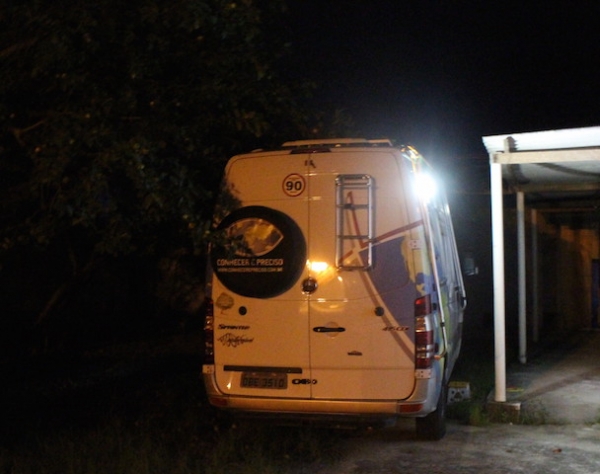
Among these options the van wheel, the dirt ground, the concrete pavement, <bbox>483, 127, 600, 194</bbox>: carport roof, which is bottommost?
the dirt ground

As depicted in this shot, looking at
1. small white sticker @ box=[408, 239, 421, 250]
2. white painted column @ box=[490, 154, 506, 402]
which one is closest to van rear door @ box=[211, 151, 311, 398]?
small white sticker @ box=[408, 239, 421, 250]

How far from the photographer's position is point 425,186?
7430mm

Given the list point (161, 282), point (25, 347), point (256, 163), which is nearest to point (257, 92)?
point (256, 163)

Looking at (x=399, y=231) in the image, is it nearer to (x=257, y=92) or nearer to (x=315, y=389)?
(x=315, y=389)

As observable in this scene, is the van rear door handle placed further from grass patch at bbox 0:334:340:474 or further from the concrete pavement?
the concrete pavement

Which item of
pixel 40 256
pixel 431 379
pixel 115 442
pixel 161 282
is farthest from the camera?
pixel 161 282

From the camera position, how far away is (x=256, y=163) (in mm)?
7332

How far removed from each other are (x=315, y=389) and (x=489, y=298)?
11.2 m

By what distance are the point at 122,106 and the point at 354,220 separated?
238 centimetres

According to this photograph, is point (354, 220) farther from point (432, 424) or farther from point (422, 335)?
point (432, 424)

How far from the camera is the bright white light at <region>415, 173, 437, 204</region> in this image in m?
7.05

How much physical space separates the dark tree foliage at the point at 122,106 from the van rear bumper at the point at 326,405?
4.51ft

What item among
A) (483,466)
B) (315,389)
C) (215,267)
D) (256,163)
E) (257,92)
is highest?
(257,92)

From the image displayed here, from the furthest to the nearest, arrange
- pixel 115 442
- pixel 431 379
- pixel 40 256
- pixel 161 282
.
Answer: pixel 161 282, pixel 40 256, pixel 115 442, pixel 431 379
